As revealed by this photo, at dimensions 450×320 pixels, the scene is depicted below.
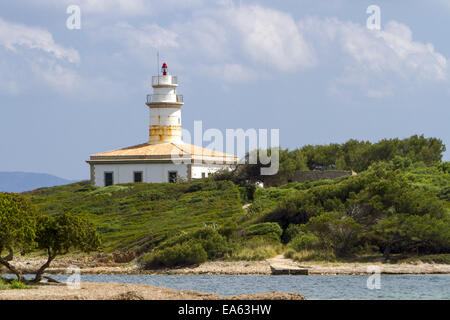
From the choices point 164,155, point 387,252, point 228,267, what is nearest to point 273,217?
point 228,267

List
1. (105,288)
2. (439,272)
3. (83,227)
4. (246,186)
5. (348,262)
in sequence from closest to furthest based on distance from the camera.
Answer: (105,288), (83,227), (439,272), (348,262), (246,186)

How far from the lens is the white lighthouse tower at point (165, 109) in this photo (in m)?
61.4

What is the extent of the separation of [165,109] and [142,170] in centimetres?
496

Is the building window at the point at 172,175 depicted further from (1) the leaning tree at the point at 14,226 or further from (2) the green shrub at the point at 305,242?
(1) the leaning tree at the point at 14,226

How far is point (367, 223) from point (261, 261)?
17.2 ft

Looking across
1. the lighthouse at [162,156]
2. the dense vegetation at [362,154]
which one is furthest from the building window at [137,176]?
the dense vegetation at [362,154]

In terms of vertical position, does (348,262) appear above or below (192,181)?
below

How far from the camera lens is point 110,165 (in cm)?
6072

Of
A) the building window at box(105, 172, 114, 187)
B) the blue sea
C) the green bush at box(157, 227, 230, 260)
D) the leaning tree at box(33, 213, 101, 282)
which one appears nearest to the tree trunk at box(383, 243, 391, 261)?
the blue sea

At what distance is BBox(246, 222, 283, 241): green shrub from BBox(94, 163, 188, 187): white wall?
647 inches

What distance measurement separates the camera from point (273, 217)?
4375 cm

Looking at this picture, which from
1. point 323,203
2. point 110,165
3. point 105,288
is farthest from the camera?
point 110,165
